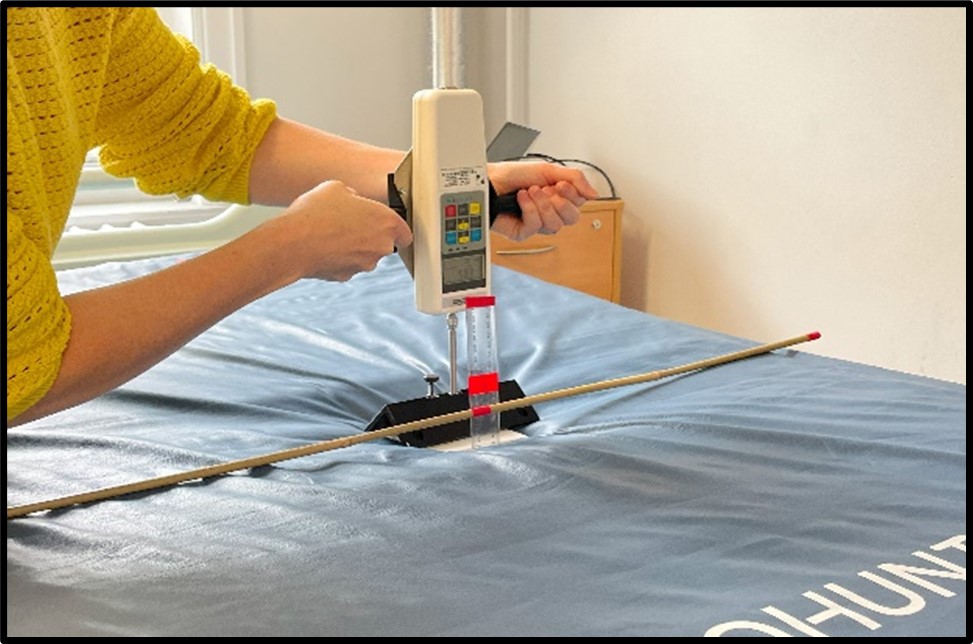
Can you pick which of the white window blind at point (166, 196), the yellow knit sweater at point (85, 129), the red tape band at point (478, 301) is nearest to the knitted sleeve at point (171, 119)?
the yellow knit sweater at point (85, 129)

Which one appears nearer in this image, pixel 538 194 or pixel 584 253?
pixel 538 194

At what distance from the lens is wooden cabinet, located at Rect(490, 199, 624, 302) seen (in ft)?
10.0

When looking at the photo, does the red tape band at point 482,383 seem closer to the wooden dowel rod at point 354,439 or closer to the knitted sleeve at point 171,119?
the wooden dowel rod at point 354,439

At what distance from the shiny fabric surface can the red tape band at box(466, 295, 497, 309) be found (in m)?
0.15

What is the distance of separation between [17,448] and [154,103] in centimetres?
39

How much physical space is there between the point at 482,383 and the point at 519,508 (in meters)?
0.29

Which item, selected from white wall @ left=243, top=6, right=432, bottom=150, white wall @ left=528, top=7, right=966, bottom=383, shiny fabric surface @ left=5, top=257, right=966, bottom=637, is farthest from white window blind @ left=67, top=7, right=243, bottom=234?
shiny fabric surface @ left=5, top=257, right=966, bottom=637

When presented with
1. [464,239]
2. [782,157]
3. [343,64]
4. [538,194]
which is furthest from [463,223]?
[343,64]

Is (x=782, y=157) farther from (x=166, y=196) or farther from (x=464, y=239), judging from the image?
(x=464, y=239)

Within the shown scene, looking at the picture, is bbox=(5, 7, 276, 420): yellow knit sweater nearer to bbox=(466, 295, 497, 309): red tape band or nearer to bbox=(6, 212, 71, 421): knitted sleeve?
bbox=(6, 212, 71, 421): knitted sleeve

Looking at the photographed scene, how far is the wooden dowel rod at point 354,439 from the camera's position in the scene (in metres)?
1.11

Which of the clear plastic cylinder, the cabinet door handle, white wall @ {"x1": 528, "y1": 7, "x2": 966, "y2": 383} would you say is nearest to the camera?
the clear plastic cylinder

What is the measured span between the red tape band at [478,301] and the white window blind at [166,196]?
1.98 metres

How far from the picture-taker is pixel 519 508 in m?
1.07
